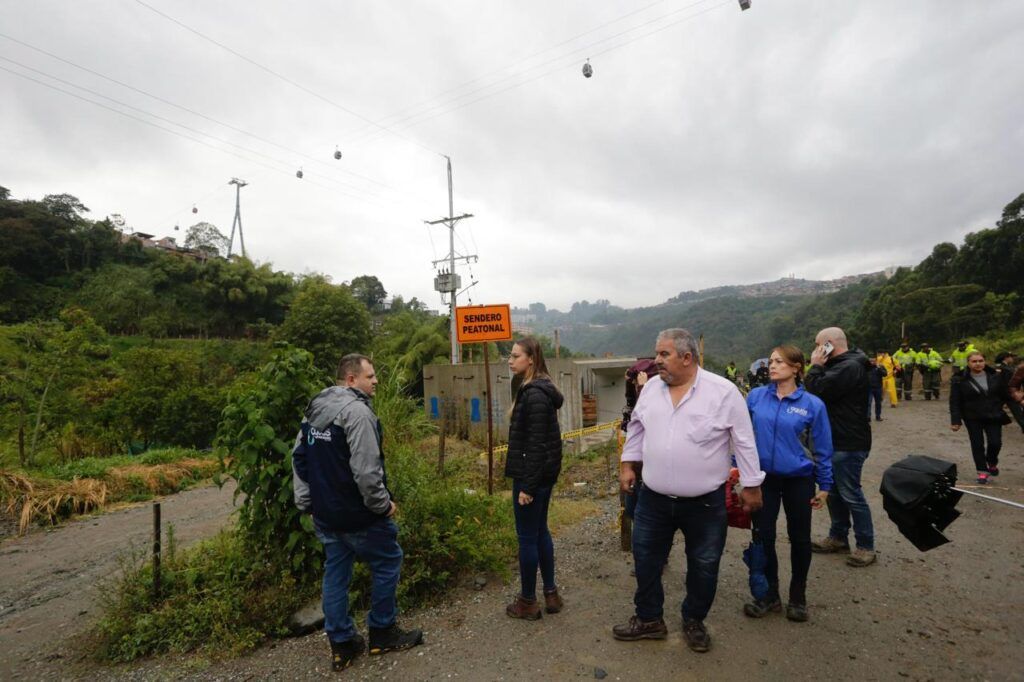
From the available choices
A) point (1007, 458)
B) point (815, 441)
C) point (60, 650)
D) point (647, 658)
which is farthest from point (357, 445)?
point (1007, 458)

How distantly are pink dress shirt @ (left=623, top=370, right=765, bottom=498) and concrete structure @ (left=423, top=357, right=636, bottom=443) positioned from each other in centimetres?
1008

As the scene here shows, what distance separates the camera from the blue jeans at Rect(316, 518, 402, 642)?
2926 millimetres

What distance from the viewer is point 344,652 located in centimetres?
296

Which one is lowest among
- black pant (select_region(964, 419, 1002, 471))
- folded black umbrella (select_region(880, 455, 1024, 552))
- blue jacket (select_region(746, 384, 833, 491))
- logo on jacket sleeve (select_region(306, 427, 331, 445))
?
black pant (select_region(964, 419, 1002, 471))

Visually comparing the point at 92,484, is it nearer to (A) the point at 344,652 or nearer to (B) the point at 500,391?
(A) the point at 344,652

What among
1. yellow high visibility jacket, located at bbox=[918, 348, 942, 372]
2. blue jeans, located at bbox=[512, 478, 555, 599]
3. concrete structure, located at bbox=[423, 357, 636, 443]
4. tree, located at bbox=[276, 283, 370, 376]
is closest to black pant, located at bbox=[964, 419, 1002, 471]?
blue jeans, located at bbox=[512, 478, 555, 599]

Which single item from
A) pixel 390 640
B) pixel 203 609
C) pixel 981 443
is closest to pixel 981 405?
pixel 981 443

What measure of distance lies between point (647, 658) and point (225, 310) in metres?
53.1

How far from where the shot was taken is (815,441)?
3145 mm

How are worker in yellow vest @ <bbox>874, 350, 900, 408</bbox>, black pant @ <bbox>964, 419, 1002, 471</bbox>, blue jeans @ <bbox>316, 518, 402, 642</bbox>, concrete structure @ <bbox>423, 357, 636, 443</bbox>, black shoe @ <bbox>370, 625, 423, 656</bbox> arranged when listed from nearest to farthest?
blue jeans @ <bbox>316, 518, 402, 642</bbox> < black shoe @ <bbox>370, 625, 423, 656</bbox> < black pant @ <bbox>964, 419, 1002, 471</bbox> < concrete structure @ <bbox>423, 357, 636, 443</bbox> < worker in yellow vest @ <bbox>874, 350, 900, 408</bbox>

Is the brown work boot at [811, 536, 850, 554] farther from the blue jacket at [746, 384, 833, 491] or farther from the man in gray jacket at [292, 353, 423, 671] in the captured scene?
the man in gray jacket at [292, 353, 423, 671]

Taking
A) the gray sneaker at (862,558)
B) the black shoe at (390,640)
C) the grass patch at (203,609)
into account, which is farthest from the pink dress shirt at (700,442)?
the grass patch at (203,609)

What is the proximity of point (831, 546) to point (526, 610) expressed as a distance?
2.68 metres

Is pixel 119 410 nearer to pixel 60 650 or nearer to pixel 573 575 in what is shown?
pixel 60 650
